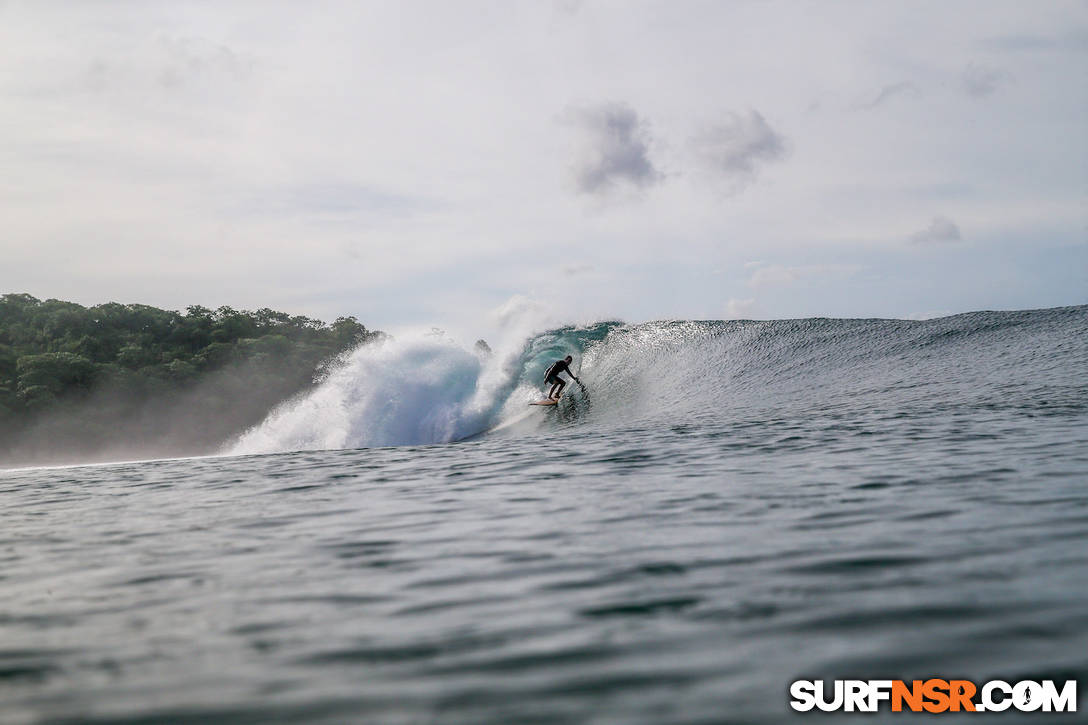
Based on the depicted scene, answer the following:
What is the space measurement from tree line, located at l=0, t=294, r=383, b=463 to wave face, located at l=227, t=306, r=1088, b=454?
13.2 meters

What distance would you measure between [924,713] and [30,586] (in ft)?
15.2

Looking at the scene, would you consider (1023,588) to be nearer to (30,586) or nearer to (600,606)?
(600,606)

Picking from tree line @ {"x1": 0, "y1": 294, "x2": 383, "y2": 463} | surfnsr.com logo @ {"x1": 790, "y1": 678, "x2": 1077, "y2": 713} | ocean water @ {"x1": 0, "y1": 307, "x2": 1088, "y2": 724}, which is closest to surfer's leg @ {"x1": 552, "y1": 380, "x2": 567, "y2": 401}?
ocean water @ {"x1": 0, "y1": 307, "x2": 1088, "y2": 724}

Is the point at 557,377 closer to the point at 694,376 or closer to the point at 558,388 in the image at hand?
the point at 558,388

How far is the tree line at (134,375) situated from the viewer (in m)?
36.0

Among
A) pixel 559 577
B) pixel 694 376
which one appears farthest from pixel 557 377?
pixel 559 577

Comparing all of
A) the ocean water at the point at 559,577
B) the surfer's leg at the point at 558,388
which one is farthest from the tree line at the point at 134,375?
the ocean water at the point at 559,577

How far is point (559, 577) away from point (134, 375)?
40.6 m

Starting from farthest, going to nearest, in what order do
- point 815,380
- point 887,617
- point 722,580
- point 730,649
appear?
point 815,380 → point 722,580 → point 887,617 → point 730,649

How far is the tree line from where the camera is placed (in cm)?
3603

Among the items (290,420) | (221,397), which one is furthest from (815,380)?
(221,397)

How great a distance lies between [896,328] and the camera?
19781 millimetres

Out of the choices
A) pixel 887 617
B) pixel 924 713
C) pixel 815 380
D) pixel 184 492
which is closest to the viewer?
pixel 924 713

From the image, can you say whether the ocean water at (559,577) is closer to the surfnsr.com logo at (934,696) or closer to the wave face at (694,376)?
the surfnsr.com logo at (934,696)
